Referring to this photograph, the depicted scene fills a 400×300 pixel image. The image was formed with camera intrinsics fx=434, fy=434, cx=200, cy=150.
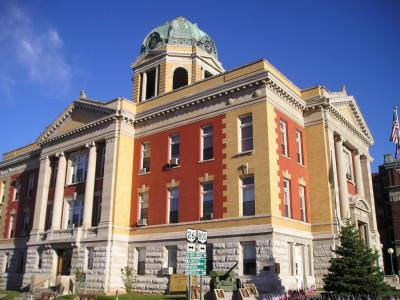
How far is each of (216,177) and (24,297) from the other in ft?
55.1

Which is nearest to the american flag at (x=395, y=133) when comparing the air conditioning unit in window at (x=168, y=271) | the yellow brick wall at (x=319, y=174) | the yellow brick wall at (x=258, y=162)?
the yellow brick wall at (x=319, y=174)

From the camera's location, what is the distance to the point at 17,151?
4909 cm

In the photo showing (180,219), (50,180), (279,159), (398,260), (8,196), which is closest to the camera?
(279,159)

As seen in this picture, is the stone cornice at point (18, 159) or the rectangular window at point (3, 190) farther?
the rectangular window at point (3, 190)

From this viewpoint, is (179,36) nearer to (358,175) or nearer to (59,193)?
(59,193)

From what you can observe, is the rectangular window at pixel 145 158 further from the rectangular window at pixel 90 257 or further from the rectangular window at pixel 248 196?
the rectangular window at pixel 248 196

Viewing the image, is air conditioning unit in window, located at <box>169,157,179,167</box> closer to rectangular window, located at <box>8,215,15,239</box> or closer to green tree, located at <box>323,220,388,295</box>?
green tree, located at <box>323,220,388,295</box>

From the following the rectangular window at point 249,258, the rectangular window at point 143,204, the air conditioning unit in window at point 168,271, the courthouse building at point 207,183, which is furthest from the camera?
the rectangular window at point 143,204

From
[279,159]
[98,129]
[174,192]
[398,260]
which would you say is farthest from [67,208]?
[398,260]

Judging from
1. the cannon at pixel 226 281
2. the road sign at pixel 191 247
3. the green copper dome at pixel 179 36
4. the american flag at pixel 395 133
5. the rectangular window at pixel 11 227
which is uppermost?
the green copper dome at pixel 179 36

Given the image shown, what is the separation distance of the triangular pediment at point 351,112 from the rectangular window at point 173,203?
1394 cm

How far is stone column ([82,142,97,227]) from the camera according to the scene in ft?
112

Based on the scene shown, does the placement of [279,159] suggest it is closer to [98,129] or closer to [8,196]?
[98,129]

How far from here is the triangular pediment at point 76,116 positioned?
36531 mm
